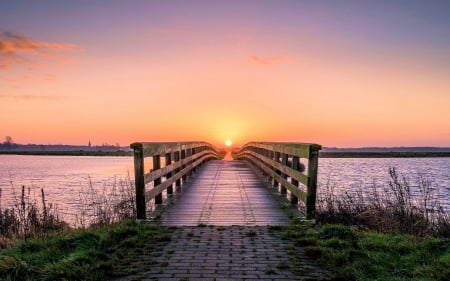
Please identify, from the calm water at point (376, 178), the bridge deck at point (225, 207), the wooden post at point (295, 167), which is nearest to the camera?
the bridge deck at point (225, 207)

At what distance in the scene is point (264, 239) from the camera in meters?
6.39

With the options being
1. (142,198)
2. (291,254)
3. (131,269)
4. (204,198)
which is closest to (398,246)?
(291,254)

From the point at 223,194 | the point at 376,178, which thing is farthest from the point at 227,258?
the point at 376,178

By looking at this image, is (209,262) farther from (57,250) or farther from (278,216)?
(278,216)

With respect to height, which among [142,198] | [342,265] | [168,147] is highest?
[168,147]

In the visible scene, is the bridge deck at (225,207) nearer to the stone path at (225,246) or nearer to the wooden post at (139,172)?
the stone path at (225,246)

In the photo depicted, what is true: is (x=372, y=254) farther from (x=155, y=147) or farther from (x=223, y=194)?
(x=223, y=194)

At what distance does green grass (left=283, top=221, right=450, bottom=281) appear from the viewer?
4.81 m

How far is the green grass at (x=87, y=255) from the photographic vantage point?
4.83 meters

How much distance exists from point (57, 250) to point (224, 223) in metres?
3.07

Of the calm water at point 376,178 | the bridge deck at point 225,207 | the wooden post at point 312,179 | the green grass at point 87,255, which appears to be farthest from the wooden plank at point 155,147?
the calm water at point 376,178

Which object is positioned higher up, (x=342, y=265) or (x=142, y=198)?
(x=142, y=198)

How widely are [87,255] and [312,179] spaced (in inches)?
174

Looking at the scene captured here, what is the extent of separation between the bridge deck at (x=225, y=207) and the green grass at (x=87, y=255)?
1.09 m
